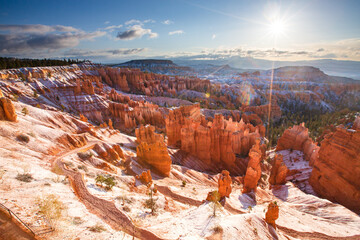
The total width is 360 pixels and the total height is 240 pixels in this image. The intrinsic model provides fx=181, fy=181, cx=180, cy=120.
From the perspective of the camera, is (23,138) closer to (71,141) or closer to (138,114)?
(71,141)

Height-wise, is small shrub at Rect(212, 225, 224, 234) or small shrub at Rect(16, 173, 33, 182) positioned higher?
small shrub at Rect(16, 173, 33, 182)

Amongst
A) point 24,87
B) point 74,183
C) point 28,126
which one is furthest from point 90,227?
point 24,87

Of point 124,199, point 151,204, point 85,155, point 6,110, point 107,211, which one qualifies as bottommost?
point 151,204

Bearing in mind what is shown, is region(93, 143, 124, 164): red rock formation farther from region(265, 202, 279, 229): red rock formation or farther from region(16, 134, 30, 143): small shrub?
region(265, 202, 279, 229): red rock formation

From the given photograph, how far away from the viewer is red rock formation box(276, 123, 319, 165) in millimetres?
33194

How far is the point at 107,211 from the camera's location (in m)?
11.1

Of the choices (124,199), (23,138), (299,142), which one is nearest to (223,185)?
(124,199)

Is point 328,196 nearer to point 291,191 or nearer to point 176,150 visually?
point 291,191

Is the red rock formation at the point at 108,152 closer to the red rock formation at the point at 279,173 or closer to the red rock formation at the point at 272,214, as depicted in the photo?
the red rock formation at the point at 272,214

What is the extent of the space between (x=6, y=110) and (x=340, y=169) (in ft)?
131

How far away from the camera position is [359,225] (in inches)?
676

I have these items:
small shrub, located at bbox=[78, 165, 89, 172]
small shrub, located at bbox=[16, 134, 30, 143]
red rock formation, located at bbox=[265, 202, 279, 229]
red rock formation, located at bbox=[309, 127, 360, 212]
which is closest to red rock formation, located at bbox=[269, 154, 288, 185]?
red rock formation, located at bbox=[309, 127, 360, 212]

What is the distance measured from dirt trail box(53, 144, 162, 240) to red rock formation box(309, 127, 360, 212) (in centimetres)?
2556

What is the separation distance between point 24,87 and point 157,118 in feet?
113
